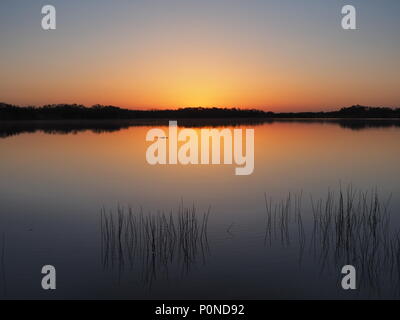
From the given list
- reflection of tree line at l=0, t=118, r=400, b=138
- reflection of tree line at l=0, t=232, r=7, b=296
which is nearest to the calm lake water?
reflection of tree line at l=0, t=232, r=7, b=296

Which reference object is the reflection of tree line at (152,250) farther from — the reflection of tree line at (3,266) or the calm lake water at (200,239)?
the reflection of tree line at (3,266)

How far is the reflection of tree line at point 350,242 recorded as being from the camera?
5616 mm

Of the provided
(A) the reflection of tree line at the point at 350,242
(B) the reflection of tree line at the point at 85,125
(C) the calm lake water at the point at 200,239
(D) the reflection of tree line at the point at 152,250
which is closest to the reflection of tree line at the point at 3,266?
(C) the calm lake water at the point at 200,239

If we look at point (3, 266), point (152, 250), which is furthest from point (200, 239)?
point (3, 266)

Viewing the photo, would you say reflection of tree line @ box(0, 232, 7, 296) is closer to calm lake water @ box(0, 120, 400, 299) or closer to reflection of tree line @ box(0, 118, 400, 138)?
calm lake water @ box(0, 120, 400, 299)

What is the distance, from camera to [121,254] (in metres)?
6.32

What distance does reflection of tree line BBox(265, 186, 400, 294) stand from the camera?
5616 millimetres

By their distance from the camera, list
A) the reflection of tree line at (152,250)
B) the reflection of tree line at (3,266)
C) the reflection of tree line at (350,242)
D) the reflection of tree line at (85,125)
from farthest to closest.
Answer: the reflection of tree line at (85,125) → the reflection of tree line at (152,250) → the reflection of tree line at (350,242) → the reflection of tree line at (3,266)

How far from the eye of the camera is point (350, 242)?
22.1ft

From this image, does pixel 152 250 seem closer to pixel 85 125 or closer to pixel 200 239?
pixel 200 239

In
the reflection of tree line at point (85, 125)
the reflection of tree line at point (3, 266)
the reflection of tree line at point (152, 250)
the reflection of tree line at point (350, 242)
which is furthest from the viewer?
the reflection of tree line at point (85, 125)

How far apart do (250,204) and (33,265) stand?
5.34 meters

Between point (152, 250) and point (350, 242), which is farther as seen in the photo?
point (350, 242)
